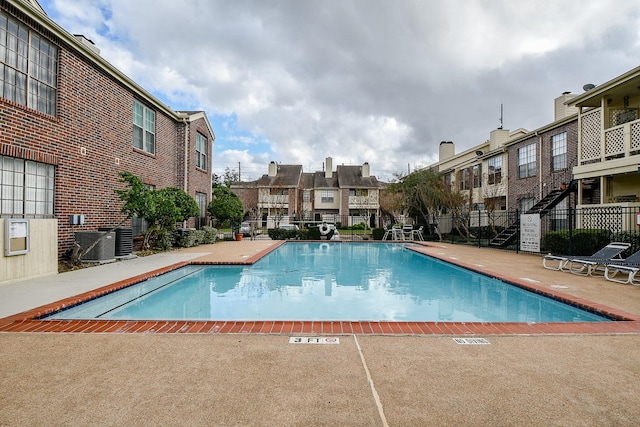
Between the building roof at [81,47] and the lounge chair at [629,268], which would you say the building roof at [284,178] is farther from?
the lounge chair at [629,268]

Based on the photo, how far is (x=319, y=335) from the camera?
13.0 feet

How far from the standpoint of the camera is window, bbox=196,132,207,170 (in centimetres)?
1830

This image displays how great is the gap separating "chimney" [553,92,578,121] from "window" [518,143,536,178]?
192cm

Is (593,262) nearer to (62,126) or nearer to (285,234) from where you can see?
(62,126)

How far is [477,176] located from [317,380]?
2481 cm

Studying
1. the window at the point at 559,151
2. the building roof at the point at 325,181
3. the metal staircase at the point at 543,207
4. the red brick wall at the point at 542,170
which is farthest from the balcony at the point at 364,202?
the window at the point at 559,151

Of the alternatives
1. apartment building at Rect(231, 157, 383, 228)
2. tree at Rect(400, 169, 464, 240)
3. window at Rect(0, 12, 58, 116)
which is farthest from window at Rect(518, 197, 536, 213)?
window at Rect(0, 12, 58, 116)

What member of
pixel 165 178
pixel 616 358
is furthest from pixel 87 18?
pixel 616 358

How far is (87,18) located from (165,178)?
6371mm

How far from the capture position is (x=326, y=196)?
4178 centimetres

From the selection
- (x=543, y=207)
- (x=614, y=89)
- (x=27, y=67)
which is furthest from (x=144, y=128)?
(x=543, y=207)

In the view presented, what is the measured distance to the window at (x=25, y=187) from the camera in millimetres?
7539

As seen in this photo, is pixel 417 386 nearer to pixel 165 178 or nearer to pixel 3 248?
pixel 3 248

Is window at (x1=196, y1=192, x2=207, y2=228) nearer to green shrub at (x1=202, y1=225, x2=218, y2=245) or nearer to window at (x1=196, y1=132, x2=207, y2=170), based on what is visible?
green shrub at (x1=202, y1=225, x2=218, y2=245)
